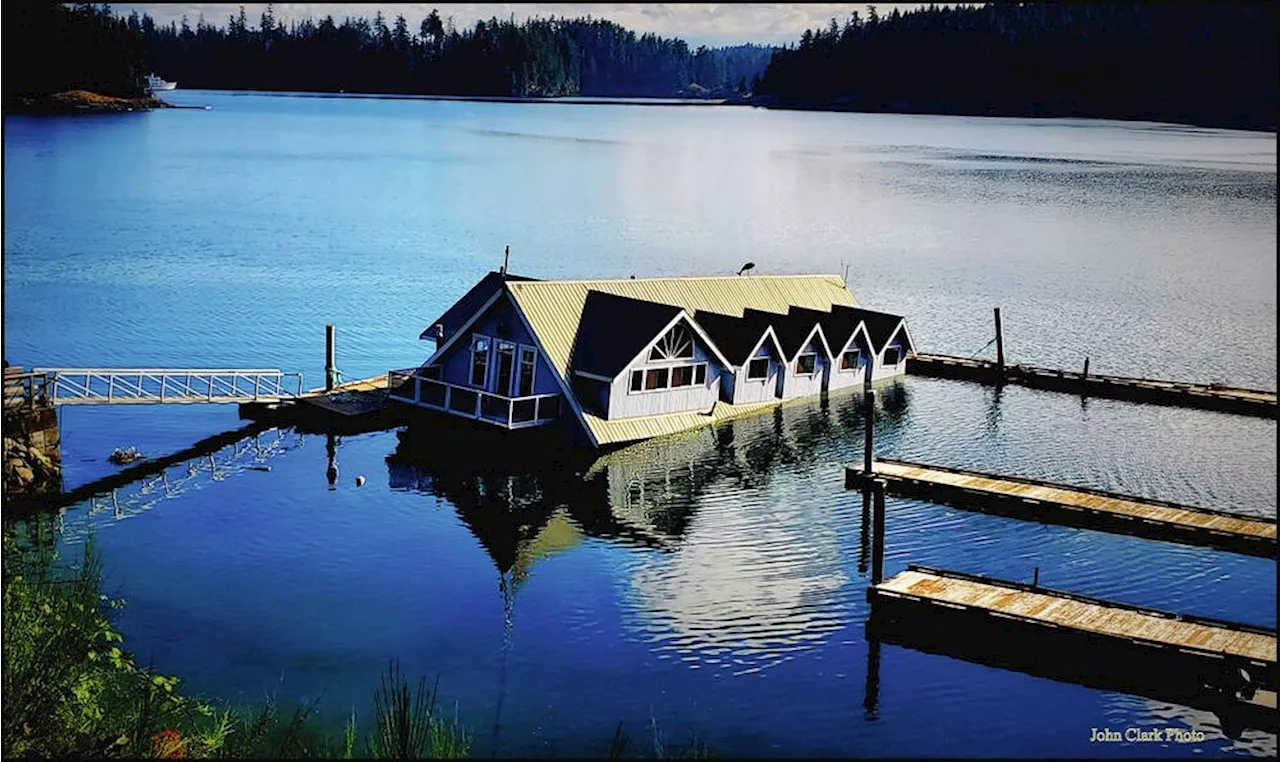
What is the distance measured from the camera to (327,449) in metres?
48.5

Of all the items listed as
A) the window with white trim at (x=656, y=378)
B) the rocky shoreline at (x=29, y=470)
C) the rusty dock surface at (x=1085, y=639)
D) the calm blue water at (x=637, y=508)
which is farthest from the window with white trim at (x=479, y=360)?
the rusty dock surface at (x=1085, y=639)

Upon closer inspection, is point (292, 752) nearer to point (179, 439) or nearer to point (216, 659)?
point (216, 659)

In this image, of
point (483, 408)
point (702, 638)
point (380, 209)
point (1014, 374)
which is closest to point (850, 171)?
point (380, 209)

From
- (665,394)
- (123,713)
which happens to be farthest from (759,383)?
(123,713)

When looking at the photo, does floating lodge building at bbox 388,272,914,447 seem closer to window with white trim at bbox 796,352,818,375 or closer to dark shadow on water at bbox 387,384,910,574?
window with white trim at bbox 796,352,818,375

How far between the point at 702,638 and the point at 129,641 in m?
13.1

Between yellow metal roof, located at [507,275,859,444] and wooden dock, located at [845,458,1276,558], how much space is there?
836 cm

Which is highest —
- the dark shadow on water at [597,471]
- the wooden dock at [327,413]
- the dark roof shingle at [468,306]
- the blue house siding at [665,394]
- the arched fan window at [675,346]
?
the dark roof shingle at [468,306]

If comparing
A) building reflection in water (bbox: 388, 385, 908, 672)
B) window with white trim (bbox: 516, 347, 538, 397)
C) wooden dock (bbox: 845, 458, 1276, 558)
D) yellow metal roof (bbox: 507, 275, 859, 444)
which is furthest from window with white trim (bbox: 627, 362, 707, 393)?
wooden dock (bbox: 845, 458, 1276, 558)

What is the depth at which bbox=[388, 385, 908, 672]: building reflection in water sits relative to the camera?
33156mm

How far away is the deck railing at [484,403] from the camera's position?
47719 millimetres

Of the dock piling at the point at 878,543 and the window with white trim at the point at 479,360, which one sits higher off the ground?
the window with white trim at the point at 479,360

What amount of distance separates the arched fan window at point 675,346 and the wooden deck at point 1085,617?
1750cm

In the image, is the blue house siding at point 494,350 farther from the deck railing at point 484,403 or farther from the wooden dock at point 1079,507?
the wooden dock at point 1079,507
